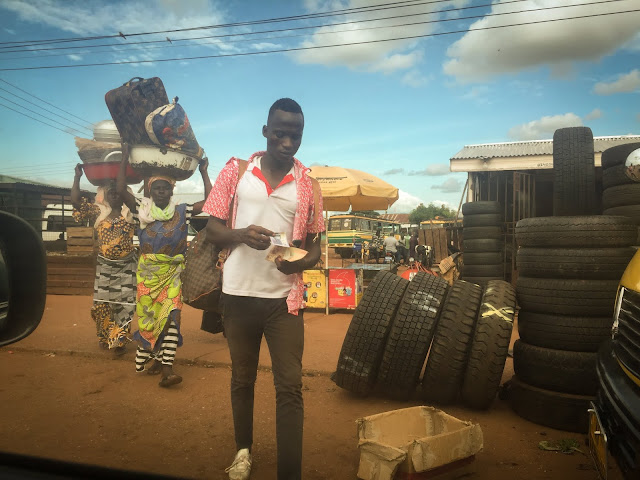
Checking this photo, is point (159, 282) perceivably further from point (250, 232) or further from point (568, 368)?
point (568, 368)

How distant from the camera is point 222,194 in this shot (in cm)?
266

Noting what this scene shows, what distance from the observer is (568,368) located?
3.47 m

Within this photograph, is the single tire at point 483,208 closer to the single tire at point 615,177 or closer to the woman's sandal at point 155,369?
the single tire at point 615,177

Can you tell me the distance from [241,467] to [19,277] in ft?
5.91

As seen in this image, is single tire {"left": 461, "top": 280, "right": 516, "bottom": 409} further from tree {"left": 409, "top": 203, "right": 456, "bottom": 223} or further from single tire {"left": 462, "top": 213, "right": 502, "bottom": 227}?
tree {"left": 409, "top": 203, "right": 456, "bottom": 223}

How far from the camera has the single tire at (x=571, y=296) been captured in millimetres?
3426

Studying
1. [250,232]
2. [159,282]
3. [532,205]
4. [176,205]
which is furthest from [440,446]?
[532,205]

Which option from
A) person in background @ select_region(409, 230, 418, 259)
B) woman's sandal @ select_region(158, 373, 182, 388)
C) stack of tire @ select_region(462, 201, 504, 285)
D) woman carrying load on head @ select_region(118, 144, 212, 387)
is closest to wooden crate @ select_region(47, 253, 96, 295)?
woman carrying load on head @ select_region(118, 144, 212, 387)

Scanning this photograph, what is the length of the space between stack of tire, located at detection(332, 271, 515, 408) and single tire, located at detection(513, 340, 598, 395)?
0.28m

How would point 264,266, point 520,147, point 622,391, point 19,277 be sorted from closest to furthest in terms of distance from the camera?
point 19,277, point 622,391, point 264,266, point 520,147

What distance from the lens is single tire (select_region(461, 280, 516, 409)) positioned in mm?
3547

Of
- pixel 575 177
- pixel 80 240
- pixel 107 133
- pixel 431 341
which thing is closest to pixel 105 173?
pixel 107 133

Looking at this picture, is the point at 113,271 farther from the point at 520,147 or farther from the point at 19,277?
the point at 520,147

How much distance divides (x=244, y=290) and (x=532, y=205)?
10.5m
